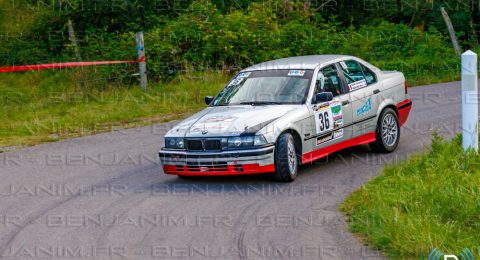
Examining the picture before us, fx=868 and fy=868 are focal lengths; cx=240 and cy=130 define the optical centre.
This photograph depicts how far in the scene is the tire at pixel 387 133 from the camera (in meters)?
12.5

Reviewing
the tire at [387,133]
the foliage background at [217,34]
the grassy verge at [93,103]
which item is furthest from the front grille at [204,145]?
the foliage background at [217,34]

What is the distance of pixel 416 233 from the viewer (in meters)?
7.47

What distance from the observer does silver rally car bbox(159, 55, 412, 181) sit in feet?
34.6

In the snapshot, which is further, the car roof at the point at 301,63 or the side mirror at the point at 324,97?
the car roof at the point at 301,63

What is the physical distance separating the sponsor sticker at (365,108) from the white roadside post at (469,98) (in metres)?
2.08

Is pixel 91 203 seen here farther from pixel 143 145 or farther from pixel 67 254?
pixel 143 145

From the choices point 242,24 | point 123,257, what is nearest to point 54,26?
point 242,24

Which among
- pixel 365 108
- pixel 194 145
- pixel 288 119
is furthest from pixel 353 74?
pixel 194 145

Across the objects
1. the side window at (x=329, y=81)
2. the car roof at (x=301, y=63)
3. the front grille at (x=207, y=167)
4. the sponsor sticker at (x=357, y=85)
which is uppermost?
the car roof at (x=301, y=63)

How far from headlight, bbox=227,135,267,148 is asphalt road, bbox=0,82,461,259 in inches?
21.0

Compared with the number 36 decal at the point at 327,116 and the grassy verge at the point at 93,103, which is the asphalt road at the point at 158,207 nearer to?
the number 36 decal at the point at 327,116

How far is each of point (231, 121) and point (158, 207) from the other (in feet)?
5.50

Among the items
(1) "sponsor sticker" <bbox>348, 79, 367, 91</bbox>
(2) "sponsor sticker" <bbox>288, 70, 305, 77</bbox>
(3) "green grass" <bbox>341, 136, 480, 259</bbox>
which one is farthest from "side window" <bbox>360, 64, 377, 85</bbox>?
(3) "green grass" <bbox>341, 136, 480, 259</bbox>

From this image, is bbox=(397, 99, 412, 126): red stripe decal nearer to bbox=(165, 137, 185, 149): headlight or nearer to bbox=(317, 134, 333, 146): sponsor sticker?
bbox=(317, 134, 333, 146): sponsor sticker
